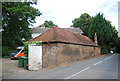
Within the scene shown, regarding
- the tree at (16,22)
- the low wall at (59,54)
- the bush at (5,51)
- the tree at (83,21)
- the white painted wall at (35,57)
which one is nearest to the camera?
Answer: the white painted wall at (35,57)

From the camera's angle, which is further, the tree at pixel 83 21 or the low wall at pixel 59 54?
the tree at pixel 83 21

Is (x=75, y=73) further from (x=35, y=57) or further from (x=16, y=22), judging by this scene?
(x=16, y=22)

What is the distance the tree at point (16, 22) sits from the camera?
2741 cm

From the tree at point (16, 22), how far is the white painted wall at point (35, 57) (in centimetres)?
1225

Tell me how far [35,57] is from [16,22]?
16.1m

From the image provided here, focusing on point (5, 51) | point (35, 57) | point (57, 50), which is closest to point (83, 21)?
point (5, 51)

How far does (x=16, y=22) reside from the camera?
98.5ft

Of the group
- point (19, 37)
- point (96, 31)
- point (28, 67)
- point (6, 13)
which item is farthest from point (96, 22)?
point (28, 67)

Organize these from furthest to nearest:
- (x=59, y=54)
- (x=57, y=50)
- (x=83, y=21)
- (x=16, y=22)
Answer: (x=83, y=21) → (x=16, y=22) → (x=59, y=54) → (x=57, y=50)

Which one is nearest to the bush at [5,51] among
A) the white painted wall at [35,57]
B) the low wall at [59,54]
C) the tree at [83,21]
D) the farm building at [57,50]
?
the farm building at [57,50]

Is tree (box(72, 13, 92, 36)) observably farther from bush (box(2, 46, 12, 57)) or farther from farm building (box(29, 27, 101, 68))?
farm building (box(29, 27, 101, 68))

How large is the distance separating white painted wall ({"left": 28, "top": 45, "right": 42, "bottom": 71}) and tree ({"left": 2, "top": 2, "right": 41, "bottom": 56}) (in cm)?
1225

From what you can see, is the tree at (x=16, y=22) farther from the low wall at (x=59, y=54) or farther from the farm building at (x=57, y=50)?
the low wall at (x=59, y=54)

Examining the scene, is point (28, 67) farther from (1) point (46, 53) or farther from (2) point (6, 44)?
(2) point (6, 44)
